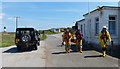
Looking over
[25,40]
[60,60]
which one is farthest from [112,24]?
[60,60]

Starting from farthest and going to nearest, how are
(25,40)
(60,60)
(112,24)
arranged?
1. (112,24)
2. (25,40)
3. (60,60)

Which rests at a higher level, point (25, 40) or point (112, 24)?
point (112, 24)

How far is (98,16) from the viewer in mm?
19641

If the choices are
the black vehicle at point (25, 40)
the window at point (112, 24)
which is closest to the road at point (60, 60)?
the black vehicle at point (25, 40)

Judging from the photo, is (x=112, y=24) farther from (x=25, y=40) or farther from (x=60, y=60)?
(x=60, y=60)

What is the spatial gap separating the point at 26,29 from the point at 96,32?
7.72 metres

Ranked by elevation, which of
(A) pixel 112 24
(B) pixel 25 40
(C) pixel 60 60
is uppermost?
(A) pixel 112 24

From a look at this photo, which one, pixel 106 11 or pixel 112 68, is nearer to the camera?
pixel 112 68

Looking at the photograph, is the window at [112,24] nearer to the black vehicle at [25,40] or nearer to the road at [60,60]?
the road at [60,60]

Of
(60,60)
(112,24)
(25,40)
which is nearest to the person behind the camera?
(60,60)

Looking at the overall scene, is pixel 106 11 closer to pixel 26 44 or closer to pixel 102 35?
pixel 102 35

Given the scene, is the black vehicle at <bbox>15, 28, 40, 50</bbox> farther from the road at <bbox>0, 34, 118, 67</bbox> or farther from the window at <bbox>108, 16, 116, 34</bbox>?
the window at <bbox>108, 16, 116, 34</bbox>

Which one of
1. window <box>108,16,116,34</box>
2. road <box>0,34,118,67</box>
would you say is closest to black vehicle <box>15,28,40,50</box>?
road <box>0,34,118,67</box>

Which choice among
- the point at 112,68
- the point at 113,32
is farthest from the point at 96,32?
the point at 112,68
